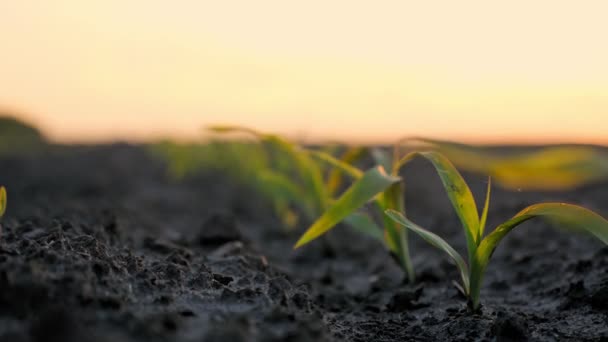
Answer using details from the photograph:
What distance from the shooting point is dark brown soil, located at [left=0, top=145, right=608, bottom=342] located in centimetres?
104

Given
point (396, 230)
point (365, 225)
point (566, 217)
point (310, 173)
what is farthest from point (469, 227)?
point (310, 173)

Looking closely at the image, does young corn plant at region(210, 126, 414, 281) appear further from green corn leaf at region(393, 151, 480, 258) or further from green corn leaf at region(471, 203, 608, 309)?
green corn leaf at region(471, 203, 608, 309)

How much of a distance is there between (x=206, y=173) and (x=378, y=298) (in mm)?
4938

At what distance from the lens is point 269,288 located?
4.64ft

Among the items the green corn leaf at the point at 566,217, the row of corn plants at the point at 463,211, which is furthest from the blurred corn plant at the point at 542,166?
the green corn leaf at the point at 566,217

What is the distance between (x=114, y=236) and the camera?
211 cm

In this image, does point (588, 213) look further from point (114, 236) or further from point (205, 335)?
point (114, 236)

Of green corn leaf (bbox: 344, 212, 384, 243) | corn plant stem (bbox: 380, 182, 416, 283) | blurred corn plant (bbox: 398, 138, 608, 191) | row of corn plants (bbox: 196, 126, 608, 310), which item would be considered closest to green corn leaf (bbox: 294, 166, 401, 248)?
row of corn plants (bbox: 196, 126, 608, 310)

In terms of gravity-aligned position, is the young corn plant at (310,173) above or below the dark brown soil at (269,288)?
above

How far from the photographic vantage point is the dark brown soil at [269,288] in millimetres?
1036

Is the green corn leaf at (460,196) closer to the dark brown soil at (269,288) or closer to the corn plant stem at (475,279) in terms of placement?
the corn plant stem at (475,279)

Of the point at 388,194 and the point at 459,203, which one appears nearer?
the point at 459,203

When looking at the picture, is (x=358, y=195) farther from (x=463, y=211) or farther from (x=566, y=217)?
(x=566, y=217)

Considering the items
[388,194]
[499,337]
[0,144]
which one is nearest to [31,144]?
[0,144]
